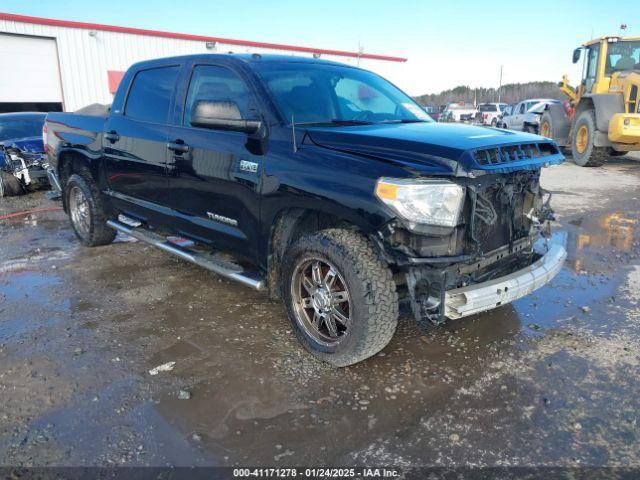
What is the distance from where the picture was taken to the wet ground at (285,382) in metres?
2.49

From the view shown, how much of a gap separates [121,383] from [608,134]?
12.2 meters

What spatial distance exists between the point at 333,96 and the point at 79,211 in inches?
144

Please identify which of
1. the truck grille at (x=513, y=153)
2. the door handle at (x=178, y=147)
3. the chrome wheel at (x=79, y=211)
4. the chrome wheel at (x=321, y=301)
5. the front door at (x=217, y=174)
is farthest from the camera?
the chrome wheel at (x=79, y=211)

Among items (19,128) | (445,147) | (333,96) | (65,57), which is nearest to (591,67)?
(333,96)

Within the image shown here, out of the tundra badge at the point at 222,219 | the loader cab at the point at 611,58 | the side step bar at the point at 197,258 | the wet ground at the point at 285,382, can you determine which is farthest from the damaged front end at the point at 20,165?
the loader cab at the point at 611,58

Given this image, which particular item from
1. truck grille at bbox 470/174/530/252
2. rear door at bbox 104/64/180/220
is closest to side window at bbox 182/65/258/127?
rear door at bbox 104/64/180/220

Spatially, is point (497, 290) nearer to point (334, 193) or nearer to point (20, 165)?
point (334, 193)

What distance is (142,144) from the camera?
4508mm

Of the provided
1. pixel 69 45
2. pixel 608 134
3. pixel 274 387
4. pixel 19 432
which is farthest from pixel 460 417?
pixel 69 45

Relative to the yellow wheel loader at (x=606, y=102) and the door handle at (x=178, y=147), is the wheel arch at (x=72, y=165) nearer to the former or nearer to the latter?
the door handle at (x=178, y=147)

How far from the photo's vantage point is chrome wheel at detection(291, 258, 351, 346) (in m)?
3.13

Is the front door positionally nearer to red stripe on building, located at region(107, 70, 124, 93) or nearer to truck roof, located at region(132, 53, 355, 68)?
truck roof, located at region(132, 53, 355, 68)

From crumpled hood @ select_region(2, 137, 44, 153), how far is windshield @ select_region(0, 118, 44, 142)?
57 cm

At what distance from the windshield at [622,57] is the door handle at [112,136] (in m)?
12.2
